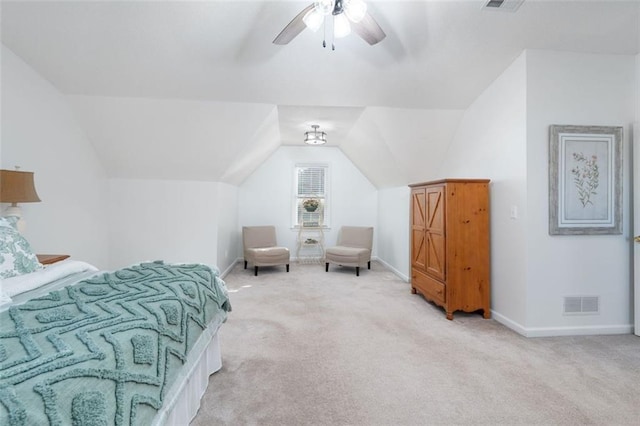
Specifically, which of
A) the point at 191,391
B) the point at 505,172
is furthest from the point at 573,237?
the point at 191,391

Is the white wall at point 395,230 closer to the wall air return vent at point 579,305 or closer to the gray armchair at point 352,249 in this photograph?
the gray armchair at point 352,249

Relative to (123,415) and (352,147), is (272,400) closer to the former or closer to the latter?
(123,415)

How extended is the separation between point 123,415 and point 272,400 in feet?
3.52

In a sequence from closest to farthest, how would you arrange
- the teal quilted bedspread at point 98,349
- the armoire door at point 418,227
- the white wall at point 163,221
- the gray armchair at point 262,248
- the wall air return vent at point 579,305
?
the teal quilted bedspread at point 98,349
the wall air return vent at point 579,305
the armoire door at point 418,227
the white wall at point 163,221
the gray armchair at point 262,248

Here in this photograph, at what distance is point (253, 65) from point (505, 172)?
112 inches

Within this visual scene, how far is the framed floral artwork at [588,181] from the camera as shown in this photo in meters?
2.84

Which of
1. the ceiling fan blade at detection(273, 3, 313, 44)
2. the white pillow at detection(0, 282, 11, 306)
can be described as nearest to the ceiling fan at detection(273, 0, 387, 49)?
the ceiling fan blade at detection(273, 3, 313, 44)

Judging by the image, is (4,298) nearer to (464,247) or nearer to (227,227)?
(464,247)

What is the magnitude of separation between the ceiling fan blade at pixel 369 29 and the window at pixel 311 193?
14.8 feet

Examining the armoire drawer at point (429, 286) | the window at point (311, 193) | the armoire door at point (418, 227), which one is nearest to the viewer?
the armoire drawer at point (429, 286)

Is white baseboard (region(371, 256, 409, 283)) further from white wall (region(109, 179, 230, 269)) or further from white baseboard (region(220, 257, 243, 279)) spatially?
white wall (region(109, 179, 230, 269))

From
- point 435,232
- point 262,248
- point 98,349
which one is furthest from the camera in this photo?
point 262,248

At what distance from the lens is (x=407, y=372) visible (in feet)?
7.09

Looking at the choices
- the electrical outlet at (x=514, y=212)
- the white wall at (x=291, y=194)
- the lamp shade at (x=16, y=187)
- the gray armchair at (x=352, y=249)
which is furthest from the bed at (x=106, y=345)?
the white wall at (x=291, y=194)
